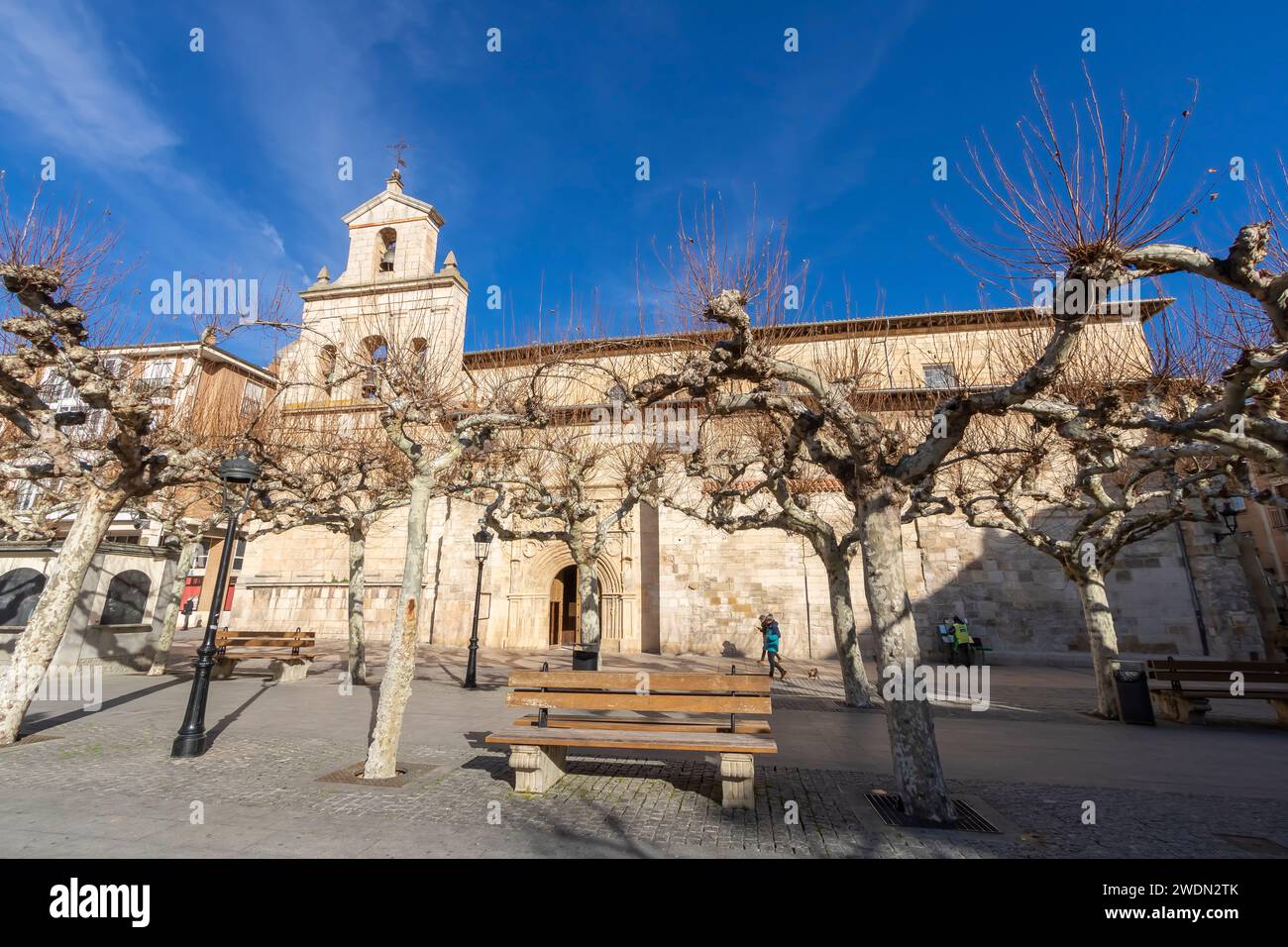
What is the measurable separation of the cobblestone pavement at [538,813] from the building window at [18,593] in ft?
32.1

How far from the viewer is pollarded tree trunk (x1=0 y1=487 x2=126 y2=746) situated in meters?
7.27

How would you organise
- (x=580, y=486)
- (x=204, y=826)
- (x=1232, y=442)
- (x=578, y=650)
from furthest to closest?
1. (x=580, y=486)
2. (x=578, y=650)
3. (x=1232, y=442)
4. (x=204, y=826)

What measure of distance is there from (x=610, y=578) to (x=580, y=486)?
10.1 m

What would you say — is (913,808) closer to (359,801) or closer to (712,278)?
(359,801)

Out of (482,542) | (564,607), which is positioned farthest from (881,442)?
(564,607)

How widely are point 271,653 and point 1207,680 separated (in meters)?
19.1

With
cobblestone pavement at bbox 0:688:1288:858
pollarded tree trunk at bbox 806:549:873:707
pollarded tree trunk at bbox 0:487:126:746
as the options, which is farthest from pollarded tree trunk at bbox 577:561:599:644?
pollarded tree trunk at bbox 0:487:126:746

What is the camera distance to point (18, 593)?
13.7m

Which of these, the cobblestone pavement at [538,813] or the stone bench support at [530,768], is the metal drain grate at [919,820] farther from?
the stone bench support at [530,768]

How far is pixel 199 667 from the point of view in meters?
7.19

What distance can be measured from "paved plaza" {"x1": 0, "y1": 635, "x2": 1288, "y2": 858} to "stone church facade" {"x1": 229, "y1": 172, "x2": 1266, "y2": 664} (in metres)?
10.5

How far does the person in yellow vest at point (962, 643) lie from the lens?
18625 mm

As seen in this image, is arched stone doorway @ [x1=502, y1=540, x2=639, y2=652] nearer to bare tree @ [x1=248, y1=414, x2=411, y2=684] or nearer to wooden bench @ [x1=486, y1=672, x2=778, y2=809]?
bare tree @ [x1=248, y1=414, x2=411, y2=684]
